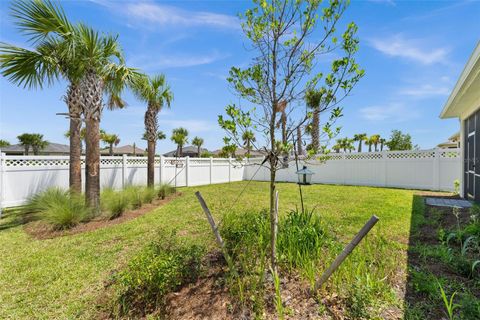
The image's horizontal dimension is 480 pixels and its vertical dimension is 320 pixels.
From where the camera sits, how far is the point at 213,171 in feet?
49.5

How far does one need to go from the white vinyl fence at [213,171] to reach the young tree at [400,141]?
51.2 feet

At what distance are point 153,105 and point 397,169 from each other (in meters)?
11.7

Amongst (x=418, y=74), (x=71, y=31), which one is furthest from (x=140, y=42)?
(x=418, y=74)

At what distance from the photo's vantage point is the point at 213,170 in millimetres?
15102

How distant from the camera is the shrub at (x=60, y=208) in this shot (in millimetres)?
5078

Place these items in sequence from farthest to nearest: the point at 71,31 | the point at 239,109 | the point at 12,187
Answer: the point at 12,187
the point at 71,31
the point at 239,109

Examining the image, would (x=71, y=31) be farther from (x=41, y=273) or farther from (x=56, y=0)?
(x=41, y=273)

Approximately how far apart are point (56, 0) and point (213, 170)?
11.0 meters

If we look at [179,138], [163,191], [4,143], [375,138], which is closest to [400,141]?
[375,138]

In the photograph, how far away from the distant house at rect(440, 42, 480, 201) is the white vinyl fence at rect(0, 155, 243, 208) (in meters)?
4.51

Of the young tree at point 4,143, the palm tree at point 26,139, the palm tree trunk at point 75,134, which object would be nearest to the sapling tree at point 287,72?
the palm tree trunk at point 75,134

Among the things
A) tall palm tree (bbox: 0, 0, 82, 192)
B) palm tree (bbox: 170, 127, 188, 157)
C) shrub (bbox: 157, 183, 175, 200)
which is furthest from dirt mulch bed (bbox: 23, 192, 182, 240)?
palm tree (bbox: 170, 127, 188, 157)

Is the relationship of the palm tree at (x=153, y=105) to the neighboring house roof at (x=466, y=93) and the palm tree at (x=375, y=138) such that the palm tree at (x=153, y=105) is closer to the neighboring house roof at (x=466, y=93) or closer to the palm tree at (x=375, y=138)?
the neighboring house roof at (x=466, y=93)

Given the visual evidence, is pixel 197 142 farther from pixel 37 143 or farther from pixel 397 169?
pixel 397 169
